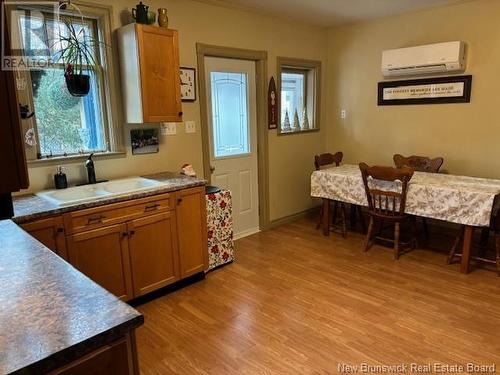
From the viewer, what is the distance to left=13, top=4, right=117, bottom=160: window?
2.60 m

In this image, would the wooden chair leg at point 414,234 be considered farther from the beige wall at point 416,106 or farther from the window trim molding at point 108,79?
the window trim molding at point 108,79

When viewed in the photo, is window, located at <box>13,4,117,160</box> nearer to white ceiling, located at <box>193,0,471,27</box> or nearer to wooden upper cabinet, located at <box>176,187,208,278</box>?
wooden upper cabinet, located at <box>176,187,208,278</box>

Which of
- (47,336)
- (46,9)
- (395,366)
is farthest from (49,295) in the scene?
(46,9)

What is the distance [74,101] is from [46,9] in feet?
2.16

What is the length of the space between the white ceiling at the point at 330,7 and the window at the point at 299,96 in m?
0.56

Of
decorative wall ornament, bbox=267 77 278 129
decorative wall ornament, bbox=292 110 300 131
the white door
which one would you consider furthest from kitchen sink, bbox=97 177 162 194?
decorative wall ornament, bbox=292 110 300 131

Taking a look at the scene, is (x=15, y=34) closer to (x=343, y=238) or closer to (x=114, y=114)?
(x=114, y=114)

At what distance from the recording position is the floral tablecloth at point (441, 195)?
2.91m

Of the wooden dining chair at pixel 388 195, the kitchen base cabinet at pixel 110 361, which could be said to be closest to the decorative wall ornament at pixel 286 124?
the wooden dining chair at pixel 388 195

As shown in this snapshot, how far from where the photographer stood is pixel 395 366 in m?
2.06

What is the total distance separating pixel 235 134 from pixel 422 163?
2.08 metres

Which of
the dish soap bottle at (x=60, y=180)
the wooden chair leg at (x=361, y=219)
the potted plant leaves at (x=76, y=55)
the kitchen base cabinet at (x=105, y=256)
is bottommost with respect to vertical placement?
the wooden chair leg at (x=361, y=219)

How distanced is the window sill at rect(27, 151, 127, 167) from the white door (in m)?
1.04

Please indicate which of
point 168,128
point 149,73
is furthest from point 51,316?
point 168,128
